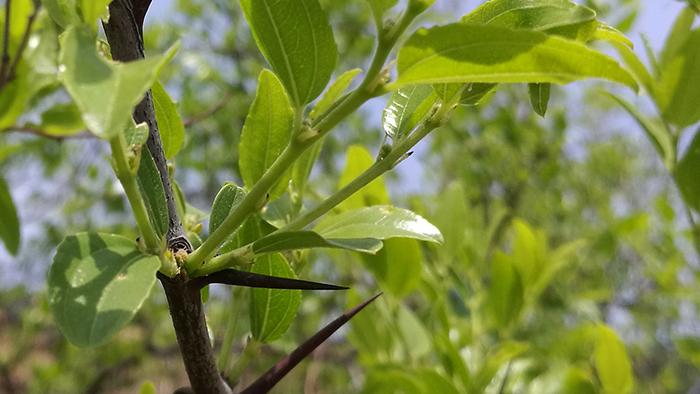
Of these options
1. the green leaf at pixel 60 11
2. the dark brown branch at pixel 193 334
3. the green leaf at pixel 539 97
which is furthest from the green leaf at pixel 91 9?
the green leaf at pixel 539 97

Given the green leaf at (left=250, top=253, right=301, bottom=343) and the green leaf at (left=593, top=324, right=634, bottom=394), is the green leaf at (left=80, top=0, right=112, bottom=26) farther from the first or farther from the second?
the green leaf at (left=593, top=324, right=634, bottom=394)

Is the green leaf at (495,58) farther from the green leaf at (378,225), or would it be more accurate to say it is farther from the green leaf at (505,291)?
the green leaf at (505,291)

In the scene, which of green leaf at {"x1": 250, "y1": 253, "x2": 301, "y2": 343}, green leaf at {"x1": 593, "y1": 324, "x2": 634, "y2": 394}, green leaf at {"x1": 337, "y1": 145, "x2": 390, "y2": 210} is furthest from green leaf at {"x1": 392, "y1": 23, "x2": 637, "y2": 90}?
green leaf at {"x1": 593, "y1": 324, "x2": 634, "y2": 394}

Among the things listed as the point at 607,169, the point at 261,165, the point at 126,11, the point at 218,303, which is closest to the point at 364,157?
the point at 261,165

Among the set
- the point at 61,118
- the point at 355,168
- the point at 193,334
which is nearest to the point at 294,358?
the point at 193,334

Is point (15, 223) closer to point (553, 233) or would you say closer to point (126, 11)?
point (126, 11)

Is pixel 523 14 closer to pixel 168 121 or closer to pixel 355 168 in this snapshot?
pixel 168 121

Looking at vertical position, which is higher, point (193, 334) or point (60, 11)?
point (60, 11)
